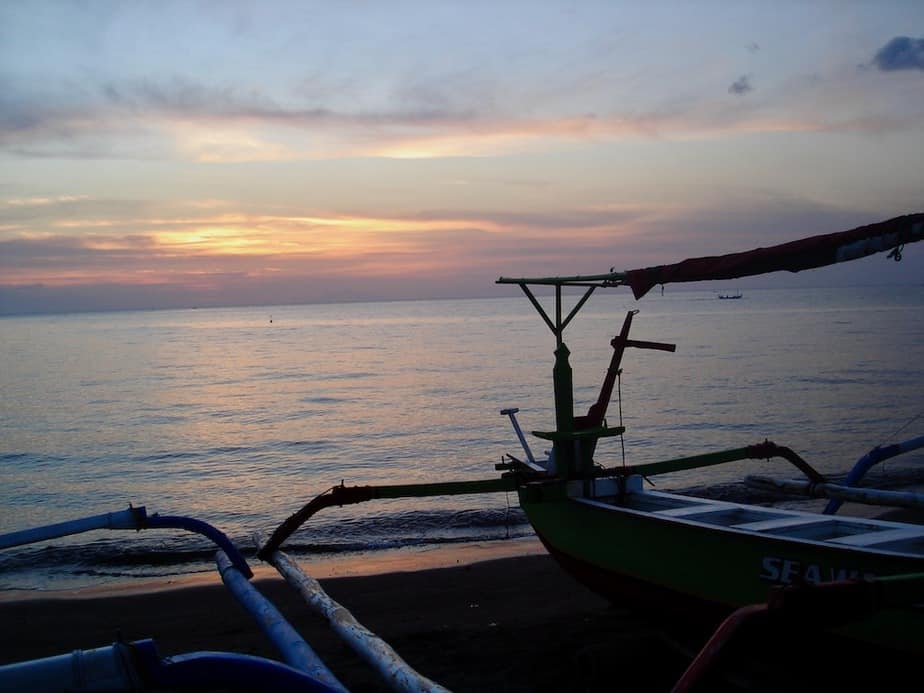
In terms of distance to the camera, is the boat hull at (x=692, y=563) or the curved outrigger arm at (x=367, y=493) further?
the curved outrigger arm at (x=367, y=493)

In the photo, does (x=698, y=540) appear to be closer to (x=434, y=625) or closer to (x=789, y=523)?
(x=789, y=523)

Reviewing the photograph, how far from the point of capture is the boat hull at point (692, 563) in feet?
18.0

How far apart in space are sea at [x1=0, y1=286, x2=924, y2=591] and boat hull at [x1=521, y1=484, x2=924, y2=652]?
630 centimetres

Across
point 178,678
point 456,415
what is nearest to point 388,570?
point 178,678

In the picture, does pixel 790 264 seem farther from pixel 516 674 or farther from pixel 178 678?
pixel 178 678

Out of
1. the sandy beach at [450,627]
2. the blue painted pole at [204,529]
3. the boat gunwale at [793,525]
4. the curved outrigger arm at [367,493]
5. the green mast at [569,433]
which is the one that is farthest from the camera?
the green mast at [569,433]

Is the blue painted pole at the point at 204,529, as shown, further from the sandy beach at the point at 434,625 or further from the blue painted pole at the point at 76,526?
the sandy beach at the point at 434,625

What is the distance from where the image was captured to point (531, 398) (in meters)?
36.0

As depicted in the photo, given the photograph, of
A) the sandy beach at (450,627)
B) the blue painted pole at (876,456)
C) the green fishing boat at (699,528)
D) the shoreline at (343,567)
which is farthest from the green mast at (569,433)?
the shoreline at (343,567)

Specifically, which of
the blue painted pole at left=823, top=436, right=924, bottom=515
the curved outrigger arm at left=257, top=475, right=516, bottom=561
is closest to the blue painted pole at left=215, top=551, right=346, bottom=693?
the curved outrigger arm at left=257, top=475, right=516, bottom=561

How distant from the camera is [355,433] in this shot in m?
28.1

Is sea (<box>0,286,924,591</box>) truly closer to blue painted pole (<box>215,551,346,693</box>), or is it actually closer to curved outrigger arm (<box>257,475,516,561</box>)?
curved outrigger arm (<box>257,475,516,561</box>)

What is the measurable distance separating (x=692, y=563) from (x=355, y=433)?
22.1m

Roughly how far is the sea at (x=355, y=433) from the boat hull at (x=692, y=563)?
20.7 feet
